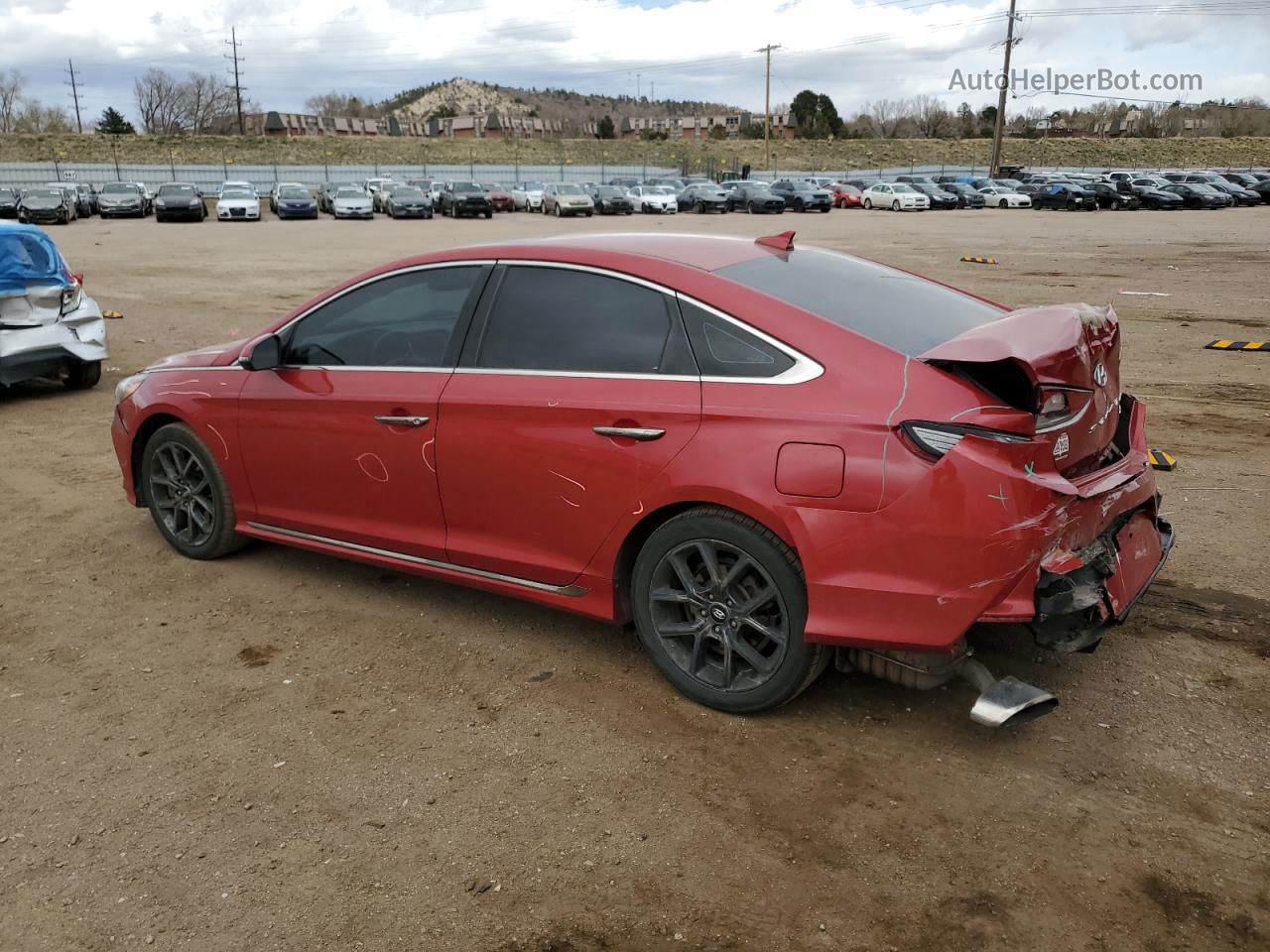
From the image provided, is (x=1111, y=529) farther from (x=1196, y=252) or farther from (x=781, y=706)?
(x=1196, y=252)

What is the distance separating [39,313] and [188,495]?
486cm

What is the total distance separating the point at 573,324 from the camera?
3943mm

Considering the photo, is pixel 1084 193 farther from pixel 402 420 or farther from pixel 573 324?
pixel 402 420

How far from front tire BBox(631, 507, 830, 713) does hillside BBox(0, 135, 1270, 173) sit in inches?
3070

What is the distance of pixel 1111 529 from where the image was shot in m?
3.57

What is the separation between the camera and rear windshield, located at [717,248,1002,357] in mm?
3559

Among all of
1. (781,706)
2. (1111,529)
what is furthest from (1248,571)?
(781,706)

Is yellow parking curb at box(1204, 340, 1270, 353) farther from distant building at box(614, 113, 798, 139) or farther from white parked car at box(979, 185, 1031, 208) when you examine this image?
distant building at box(614, 113, 798, 139)

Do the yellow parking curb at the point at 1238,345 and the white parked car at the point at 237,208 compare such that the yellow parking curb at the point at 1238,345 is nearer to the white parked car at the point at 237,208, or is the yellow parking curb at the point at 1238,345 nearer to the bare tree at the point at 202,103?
the white parked car at the point at 237,208

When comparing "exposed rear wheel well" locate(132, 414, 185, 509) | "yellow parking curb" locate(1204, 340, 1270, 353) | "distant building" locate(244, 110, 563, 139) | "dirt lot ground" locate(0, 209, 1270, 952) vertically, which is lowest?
"dirt lot ground" locate(0, 209, 1270, 952)

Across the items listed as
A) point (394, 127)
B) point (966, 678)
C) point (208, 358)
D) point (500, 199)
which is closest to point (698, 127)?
point (394, 127)

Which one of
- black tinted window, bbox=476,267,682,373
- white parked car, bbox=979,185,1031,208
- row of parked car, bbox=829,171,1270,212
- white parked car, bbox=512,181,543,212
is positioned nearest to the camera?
black tinted window, bbox=476,267,682,373

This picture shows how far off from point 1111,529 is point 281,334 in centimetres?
362

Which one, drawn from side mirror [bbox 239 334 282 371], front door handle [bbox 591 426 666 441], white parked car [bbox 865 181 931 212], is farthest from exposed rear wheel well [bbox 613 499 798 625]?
white parked car [bbox 865 181 931 212]
